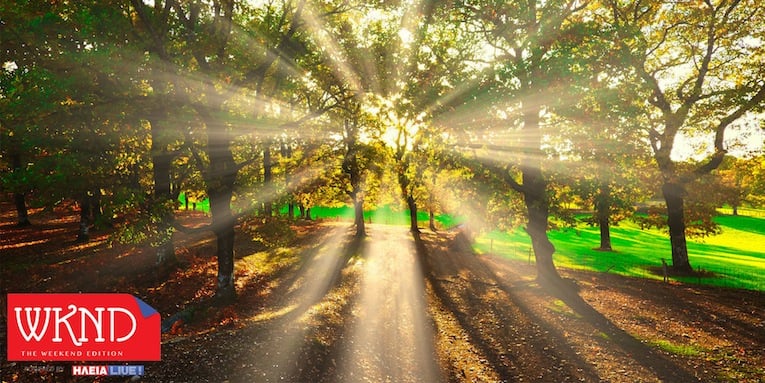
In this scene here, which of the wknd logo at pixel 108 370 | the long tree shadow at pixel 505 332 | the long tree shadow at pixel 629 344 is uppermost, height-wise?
the wknd logo at pixel 108 370

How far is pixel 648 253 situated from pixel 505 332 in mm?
29868

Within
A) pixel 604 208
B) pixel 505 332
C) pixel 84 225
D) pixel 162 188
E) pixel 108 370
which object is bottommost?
pixel 505 332

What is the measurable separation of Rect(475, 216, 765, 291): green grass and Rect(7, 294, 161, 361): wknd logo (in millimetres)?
20271

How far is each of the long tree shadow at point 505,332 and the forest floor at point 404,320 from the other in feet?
0.21

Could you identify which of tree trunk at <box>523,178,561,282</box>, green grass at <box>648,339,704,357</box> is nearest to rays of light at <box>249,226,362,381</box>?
tree trunk at <box>523,178,561,282</box>

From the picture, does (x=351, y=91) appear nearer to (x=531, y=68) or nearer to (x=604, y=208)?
(x=531, y=68)

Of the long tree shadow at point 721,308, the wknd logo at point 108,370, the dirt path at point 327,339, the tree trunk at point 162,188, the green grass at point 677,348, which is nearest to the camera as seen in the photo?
the wknd logo at point 108,370

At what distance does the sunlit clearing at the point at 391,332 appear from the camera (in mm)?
10180

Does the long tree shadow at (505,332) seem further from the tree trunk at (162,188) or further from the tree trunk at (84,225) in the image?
the tree trunk at (84,225)

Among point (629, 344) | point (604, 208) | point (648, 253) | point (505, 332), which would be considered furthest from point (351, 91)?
point (648, 253)

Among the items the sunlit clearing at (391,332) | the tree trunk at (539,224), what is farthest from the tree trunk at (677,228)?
the sunlit clearing at (391,332)

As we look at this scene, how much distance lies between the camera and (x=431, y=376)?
10148mm

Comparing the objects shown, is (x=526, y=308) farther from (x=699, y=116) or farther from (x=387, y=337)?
(x=699, y=116)

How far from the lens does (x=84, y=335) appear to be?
9.16 metres
